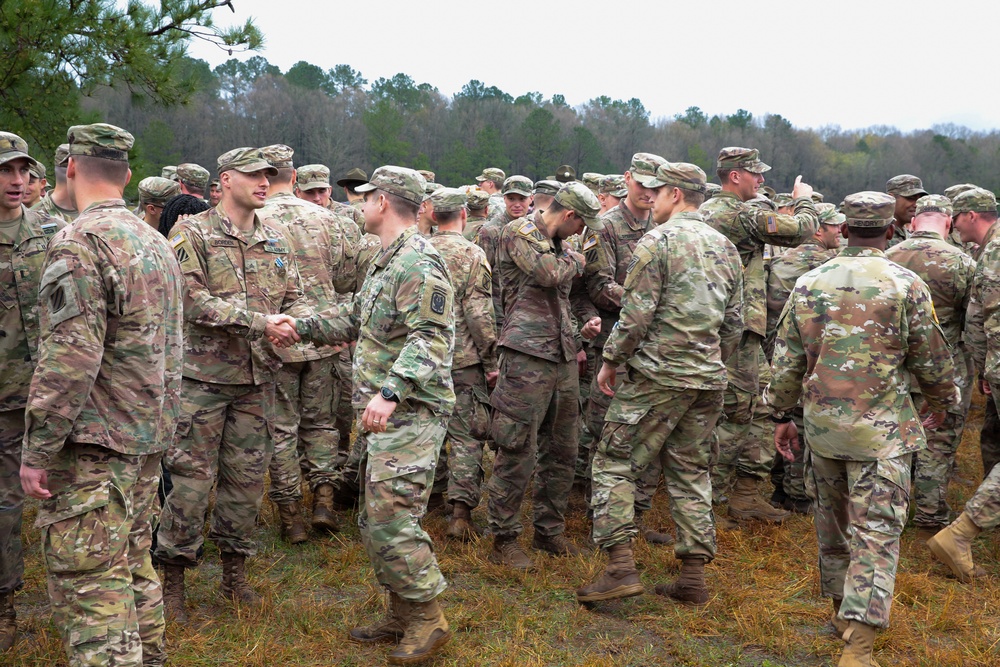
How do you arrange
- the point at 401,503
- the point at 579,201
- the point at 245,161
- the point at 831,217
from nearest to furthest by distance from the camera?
the point at 401,503 < the point at 245,161 < the point at 579,201 < the point at 831,217

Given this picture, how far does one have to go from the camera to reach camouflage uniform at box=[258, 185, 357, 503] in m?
5.97

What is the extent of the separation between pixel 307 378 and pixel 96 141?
289 centimetres

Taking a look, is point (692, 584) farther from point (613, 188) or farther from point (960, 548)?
point (613, 188)

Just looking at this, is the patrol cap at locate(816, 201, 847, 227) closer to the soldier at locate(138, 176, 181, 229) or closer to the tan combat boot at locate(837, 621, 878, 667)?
the tan combat boot at locate(837, 621, 878, 667)

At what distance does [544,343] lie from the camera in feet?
18.4

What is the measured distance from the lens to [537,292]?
18.6ft

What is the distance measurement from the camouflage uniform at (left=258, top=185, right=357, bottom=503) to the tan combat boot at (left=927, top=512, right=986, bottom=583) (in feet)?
14.6

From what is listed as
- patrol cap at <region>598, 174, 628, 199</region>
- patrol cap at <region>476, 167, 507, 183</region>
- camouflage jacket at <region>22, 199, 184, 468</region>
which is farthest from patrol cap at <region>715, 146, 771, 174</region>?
patrol cap at <region>476, 167, 507, 183</region>

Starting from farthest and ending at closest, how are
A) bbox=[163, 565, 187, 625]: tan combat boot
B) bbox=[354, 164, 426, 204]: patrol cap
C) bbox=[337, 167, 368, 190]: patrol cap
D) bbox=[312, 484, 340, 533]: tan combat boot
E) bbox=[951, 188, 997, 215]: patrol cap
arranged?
bbox=[337, 167, 368, 190]: patrol cap → bbox=[951, 188, 997, 215]: patrol cap → bbox=[312, 484, 340, 533]: tan combat boot → bbox=[163, 565, 187, 625]: tan combat boot → bbox=[354, 164, 426, 204]: patrol cap

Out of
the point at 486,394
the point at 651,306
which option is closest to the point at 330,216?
the point at 486,394

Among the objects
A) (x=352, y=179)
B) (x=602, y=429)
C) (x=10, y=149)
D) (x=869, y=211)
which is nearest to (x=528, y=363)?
(x=602, y=429)

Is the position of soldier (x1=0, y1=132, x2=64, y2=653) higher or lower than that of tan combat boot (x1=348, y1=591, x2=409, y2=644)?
higher

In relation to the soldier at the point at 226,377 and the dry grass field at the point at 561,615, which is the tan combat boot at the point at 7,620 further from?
the soldier at the point at 226,377

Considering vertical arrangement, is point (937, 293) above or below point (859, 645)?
above
